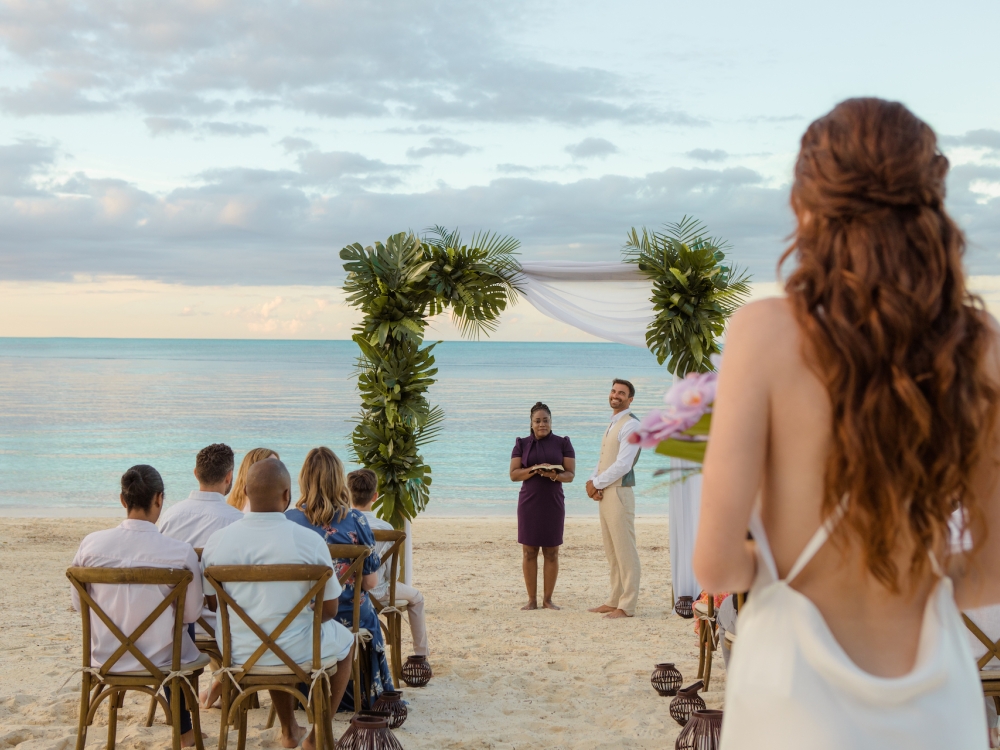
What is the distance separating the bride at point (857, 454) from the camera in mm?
1212

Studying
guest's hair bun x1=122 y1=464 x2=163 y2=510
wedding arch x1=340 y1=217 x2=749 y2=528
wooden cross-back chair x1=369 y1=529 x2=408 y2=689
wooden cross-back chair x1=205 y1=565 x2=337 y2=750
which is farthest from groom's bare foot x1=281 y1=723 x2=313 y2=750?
wedding arch x1=340 y1=217 x2=749 y2=528

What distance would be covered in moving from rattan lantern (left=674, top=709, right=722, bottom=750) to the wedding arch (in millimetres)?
3512

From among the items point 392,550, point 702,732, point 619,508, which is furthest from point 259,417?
point 702,732

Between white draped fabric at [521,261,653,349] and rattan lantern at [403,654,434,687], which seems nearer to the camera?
rattan lantern at [403,654,434,687]

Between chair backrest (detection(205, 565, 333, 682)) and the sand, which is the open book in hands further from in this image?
chair backrest (detection(205, 565, 333, 682))

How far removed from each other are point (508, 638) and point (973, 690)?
18.3ft

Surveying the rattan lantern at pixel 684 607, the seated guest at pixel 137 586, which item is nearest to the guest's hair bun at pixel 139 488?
A: the seated guest at pixel 137 586

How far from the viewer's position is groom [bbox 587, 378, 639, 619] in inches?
295

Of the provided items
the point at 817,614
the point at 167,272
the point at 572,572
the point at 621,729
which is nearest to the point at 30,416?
the point at 167,272

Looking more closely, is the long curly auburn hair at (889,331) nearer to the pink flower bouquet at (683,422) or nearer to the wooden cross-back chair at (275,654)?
the pink flower bouquet at (683,422)

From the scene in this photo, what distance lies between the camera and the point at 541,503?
25.8ft

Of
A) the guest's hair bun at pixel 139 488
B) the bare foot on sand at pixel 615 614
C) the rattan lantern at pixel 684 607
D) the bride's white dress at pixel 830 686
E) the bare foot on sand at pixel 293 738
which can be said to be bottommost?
the bare foot on sand at pixel 615 614

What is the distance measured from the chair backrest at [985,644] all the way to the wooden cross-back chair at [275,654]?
2.75 m

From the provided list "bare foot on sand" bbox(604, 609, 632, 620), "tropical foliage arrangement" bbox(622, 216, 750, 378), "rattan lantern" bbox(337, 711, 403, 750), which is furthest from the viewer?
"bare foot on sand" bbox(604, 609, 632, 620)
